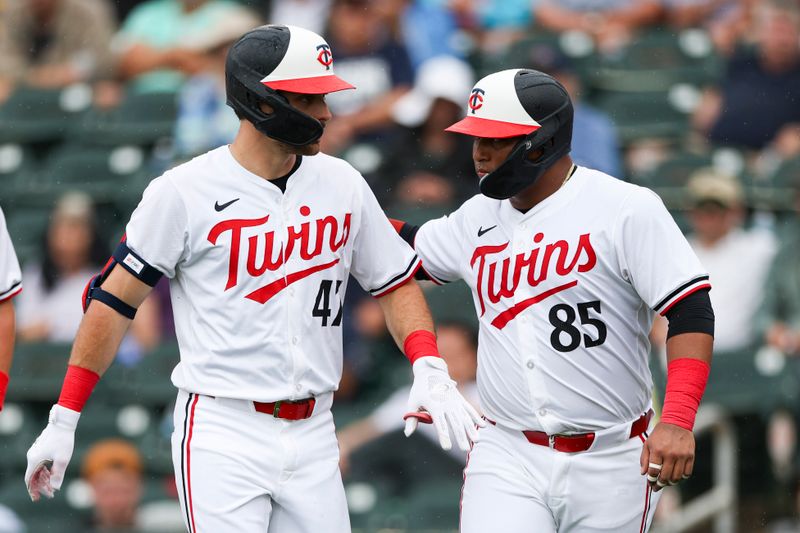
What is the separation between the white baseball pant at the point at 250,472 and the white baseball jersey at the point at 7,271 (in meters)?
0.74

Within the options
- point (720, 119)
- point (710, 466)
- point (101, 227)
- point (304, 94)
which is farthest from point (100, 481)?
point (720, 119)

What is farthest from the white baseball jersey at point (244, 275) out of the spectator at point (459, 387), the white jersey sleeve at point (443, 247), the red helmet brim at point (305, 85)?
the spectator at point (459, 387)

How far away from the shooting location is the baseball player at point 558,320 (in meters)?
4.33

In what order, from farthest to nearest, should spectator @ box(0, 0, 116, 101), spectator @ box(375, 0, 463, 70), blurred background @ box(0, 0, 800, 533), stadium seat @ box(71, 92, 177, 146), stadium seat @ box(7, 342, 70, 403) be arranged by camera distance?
spectator @ box(0, 0, 116, 101), stadium seat @ box(71, 92, 177, 146), spectator @ box(375, 0, 463, 70), stadium seat @ box(7, 342, 70, 403), blurred background @ box(0, 0, 800, 533)

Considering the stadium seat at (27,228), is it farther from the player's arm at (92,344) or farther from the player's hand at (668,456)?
the player's hand at (668,456)

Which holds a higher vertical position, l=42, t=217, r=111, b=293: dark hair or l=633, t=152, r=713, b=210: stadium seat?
l=633, t=152, r=713, b=210: stadium seat

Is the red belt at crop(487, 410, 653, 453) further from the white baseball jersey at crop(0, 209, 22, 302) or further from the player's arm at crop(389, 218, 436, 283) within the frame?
the white baseball jersey at crop(0, 209, 22, 302)

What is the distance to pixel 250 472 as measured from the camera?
167 inches

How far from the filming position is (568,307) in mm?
4391

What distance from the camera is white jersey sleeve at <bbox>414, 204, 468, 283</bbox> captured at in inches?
185

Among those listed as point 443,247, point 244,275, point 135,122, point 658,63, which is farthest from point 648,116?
point 244,275

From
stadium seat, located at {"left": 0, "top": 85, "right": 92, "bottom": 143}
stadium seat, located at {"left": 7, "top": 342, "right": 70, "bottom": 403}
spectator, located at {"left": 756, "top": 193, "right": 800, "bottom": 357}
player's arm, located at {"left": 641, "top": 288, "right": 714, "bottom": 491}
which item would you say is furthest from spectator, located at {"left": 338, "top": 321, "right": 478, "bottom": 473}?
stadium seat, located at {"left": 0, "top": 85, "right": 92, "bottom": 143}

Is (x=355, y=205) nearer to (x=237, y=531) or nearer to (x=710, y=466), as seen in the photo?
(x=237, y=531)

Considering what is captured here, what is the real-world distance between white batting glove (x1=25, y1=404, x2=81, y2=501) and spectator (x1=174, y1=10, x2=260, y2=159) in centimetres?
469
